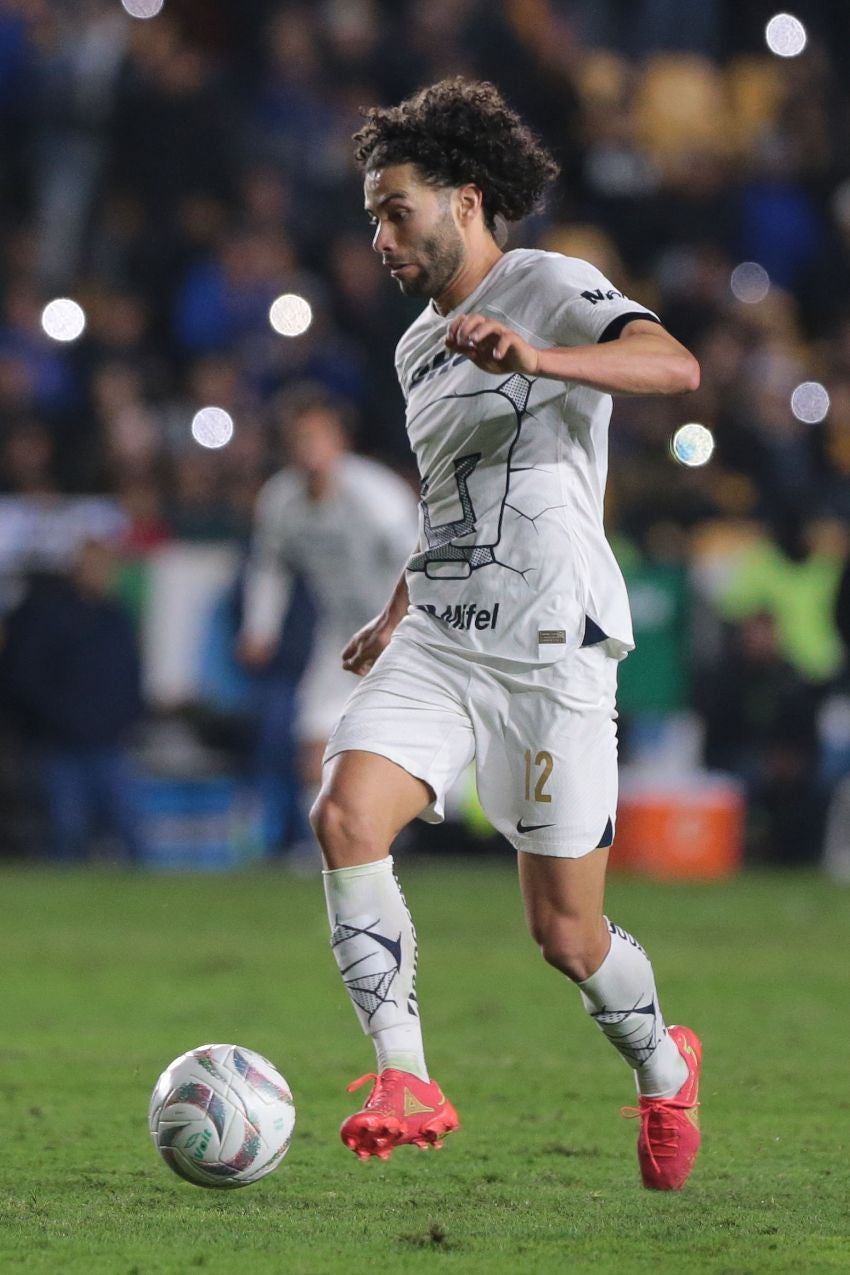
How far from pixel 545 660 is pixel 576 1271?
1356 millimetres

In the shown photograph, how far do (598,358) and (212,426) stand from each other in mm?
10578

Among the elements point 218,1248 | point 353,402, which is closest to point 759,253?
point 353,402

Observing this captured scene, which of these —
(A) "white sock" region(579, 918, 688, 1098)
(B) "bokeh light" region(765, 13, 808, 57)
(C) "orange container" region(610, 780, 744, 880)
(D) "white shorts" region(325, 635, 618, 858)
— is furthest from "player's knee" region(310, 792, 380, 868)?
(B) "bokeh light" region(765, 13, 808, 57)

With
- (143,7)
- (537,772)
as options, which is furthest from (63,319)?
(537,772)

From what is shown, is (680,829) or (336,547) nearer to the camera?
(336,547)

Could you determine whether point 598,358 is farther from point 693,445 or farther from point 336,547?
point 693,445

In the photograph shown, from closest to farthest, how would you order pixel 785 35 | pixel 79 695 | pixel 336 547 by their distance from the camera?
pixel 336 547 < pixel 79 695 < pixel 785 35

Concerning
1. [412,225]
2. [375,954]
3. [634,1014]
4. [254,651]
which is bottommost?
[254,651]

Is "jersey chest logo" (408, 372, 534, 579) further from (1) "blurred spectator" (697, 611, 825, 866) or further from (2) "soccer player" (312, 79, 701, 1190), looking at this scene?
(1) "blurred spectator" (697, 611, 825, 866)

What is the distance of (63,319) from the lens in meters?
15.2

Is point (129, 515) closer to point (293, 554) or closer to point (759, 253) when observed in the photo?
point (293, 554)

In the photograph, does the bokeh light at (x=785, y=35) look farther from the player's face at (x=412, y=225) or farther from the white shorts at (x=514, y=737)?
the white shorts at (x=514, y=737)

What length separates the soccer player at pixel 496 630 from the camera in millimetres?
4539

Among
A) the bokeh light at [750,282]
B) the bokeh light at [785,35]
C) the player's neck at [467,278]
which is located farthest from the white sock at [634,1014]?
the bokeh light at [785,35]
